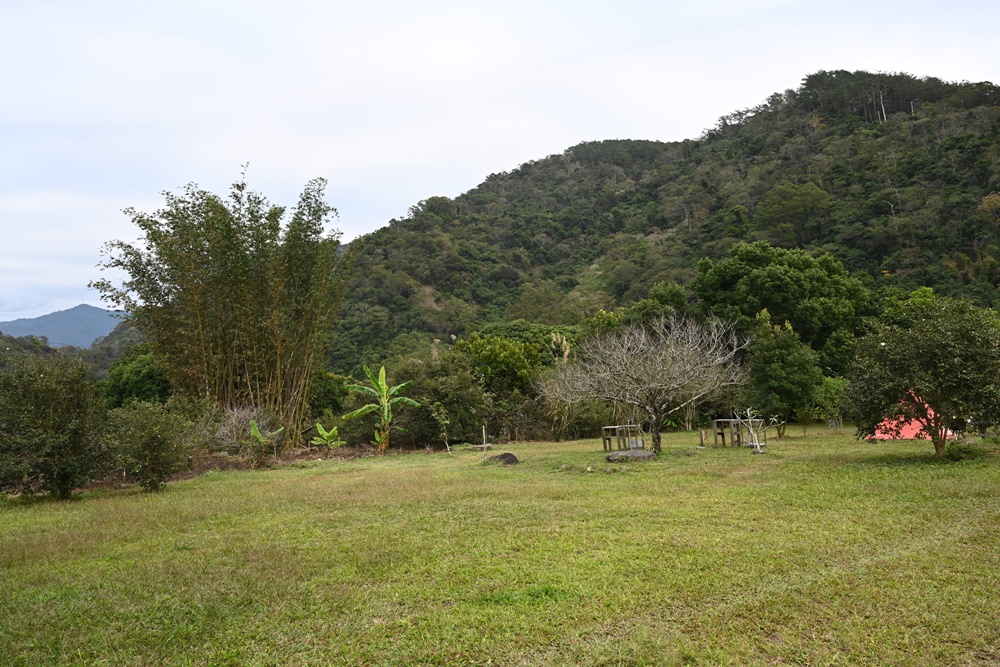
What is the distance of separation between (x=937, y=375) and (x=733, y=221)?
3743 cm

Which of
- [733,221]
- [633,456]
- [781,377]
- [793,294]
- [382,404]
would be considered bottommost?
[633,456]

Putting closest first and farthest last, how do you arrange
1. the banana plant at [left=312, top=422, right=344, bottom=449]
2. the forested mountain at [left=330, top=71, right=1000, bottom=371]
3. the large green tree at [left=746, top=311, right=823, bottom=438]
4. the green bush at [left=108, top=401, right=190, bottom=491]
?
1. the green bush at [left=108, top=401, right=190, bottom=491]
2. the large green tree at [left=746, top=311, right=823, bottom=438]
3. the banana plant at [left=312, top=422, right=344, bottom=449]
4. the forested mountain at [left=330, top=71, right=1000, bottom=371]

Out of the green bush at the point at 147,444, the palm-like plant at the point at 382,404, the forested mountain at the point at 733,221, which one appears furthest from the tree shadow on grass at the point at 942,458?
the forested mountain at the point at 733,221

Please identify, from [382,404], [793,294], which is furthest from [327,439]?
[793,294]

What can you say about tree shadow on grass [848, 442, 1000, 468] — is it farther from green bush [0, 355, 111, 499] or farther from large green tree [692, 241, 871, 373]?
large green tree [692, 241, 871, 373]

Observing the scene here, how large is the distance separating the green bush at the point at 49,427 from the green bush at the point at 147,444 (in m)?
0.38

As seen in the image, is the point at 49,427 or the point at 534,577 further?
the point at 49,427

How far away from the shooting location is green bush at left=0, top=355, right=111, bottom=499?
409 inches

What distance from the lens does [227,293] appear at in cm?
1881

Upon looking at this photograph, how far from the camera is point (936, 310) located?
35.7 ft

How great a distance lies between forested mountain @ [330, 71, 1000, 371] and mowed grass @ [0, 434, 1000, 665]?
15.8 meters

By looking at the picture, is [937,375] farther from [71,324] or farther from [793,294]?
[71,324]

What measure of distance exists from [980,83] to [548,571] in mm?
62694

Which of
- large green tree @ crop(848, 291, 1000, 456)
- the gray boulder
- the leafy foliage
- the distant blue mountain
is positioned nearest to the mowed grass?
large green tree @ crop(848, 291, 1000, 456)
